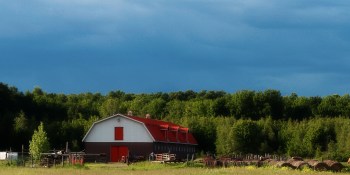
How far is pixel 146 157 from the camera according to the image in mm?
65250

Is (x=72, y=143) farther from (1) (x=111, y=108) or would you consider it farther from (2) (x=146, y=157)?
(1) (x=111, y=108)

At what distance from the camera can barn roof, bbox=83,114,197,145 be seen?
6831 centimetres

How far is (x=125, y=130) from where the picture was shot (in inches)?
2692

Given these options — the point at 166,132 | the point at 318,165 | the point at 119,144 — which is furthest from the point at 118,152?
the point at 318,165

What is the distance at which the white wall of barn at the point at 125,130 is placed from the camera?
223ft

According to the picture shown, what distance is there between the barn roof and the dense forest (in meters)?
3.79

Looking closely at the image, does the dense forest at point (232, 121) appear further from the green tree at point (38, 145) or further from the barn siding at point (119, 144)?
the green tree at point (38, 145)

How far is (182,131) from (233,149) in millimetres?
6099

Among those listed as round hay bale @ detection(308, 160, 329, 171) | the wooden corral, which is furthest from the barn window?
round hay bale @ detection(308, 160, 329, 171)

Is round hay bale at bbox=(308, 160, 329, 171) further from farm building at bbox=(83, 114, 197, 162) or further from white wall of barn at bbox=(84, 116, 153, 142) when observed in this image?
white wall of barn at bbox=(84, 116, 153, 142)

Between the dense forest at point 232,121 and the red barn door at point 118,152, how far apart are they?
7.56 meters

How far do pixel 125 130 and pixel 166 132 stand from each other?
5.40m

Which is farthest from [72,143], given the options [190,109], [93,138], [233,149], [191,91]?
[191,91]

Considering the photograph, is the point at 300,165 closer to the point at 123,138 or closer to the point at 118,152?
the point at 123,138
